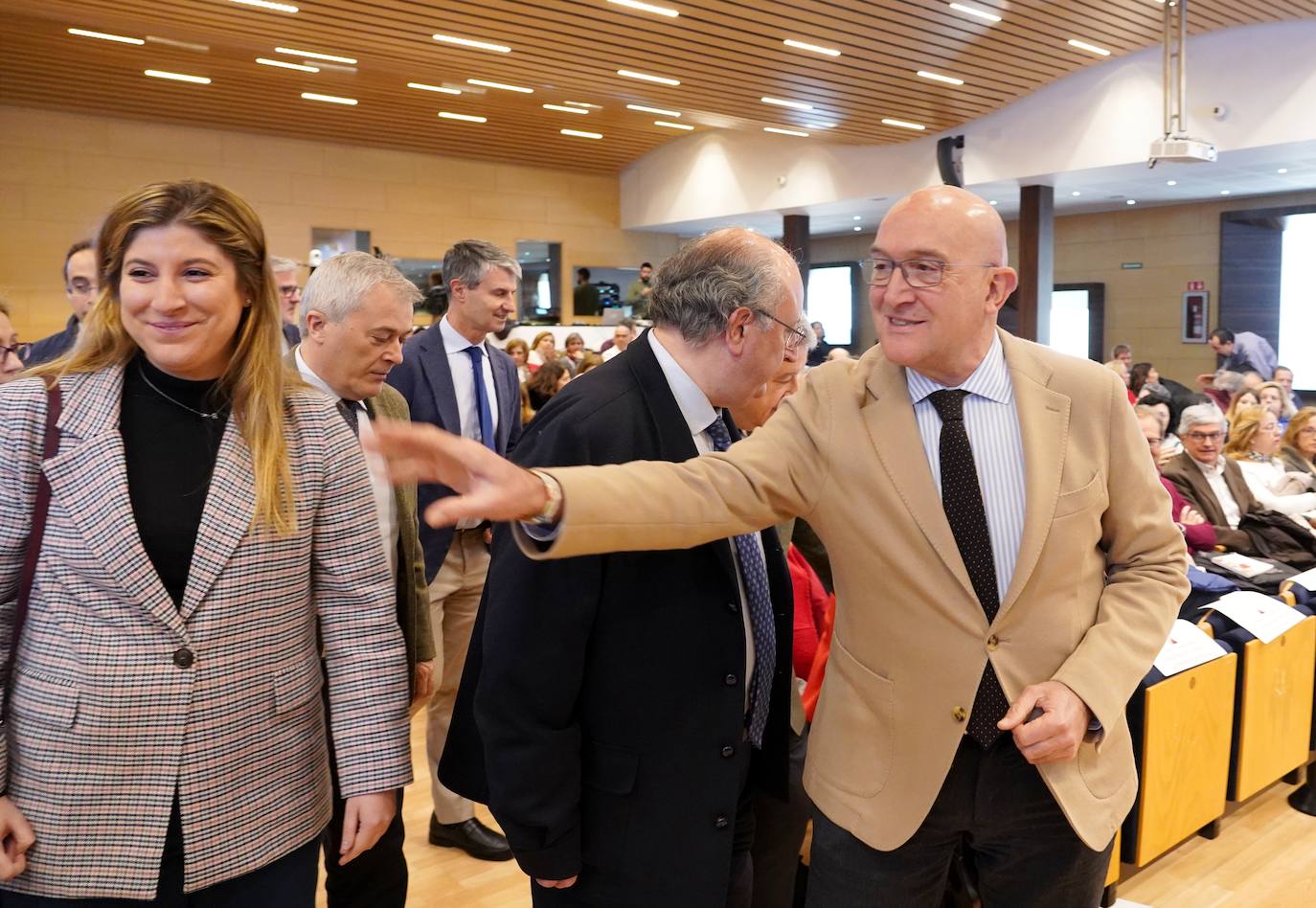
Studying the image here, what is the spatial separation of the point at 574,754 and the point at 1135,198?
52.1ft

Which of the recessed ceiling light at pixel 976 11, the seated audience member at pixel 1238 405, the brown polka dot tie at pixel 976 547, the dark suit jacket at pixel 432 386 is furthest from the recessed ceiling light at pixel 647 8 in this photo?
the brown polka dot tie at pixel 976 547

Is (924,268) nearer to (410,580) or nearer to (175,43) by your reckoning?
(410,580)

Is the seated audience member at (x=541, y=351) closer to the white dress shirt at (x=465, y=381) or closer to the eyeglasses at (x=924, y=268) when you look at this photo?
the white dress shirt at (x=465, y=381)

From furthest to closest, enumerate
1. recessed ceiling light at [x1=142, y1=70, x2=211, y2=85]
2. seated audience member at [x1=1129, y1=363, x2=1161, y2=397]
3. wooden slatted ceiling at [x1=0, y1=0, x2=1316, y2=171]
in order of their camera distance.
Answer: recessed ceiling light at [x1=142, y1=70, x2=211, y2=85] → seated audience member at [x1=1129, y1=363, x2=1161, y2=397] → wooden slatted ceiling at [x1=0, y1=0, x2=1316, y2=171]

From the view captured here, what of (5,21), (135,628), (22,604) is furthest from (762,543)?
(5,21)

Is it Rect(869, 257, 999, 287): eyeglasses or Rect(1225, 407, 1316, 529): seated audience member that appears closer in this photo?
Rect(869, 257, 999, 287): eyeglasses

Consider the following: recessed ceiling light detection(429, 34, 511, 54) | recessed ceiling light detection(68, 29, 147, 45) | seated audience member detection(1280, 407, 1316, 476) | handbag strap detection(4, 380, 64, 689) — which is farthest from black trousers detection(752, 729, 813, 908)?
recessed ceiling light detection(68, 29, 147, 45)

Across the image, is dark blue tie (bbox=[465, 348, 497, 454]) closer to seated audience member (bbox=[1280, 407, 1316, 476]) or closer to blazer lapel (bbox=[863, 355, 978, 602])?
blazer lapel (bbox=[863, 355, 978, 602])

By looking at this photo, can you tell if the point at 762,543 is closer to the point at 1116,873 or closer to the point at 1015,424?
the point at 1015,424

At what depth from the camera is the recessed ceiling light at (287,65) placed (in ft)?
36.8

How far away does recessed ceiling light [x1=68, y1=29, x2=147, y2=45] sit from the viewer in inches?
405

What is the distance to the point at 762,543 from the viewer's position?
1949 mm

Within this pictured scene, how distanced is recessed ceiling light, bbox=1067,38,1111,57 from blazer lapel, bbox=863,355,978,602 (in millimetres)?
10593

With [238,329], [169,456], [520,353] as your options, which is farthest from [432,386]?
[520,353]
